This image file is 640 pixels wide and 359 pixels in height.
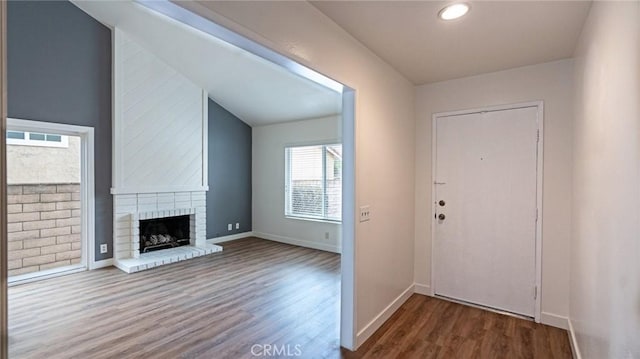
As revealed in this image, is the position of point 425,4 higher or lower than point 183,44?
lower

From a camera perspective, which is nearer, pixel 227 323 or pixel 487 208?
pixel 227 323

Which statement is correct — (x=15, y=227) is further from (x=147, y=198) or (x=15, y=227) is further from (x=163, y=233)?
(x=163, y=233)

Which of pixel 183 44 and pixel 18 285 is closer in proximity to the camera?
pixel 18 285

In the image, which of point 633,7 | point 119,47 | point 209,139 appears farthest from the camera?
point 209,139

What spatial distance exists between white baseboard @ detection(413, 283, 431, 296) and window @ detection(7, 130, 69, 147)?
518 centimetres

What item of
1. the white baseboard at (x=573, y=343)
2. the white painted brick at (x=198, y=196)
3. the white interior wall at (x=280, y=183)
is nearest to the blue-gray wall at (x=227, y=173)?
the white interior wall at (x=280, y=183)

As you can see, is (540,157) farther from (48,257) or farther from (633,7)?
(48,257)

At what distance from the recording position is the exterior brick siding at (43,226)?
3.88m

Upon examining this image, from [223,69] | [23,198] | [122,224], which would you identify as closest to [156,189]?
[122,224]

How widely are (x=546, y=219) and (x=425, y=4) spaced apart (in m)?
2.25

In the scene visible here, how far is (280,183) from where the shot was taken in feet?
20.9

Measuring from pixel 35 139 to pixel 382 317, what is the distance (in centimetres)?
499

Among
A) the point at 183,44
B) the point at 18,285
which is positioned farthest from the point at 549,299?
the point at 18,285

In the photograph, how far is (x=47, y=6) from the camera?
12.9 ft
